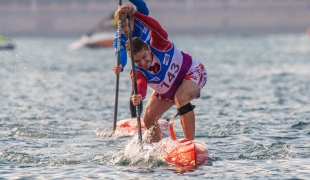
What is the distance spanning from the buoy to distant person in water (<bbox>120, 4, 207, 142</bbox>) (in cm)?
35

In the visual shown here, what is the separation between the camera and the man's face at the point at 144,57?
11833mm

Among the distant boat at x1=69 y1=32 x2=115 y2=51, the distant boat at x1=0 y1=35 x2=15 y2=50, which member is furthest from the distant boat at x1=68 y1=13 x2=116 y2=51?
the distant boat at x1=0 y1=35 x2=15 y2=50

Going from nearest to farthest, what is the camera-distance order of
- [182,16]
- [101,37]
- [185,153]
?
[185,153] → [101,37] → [182,16]

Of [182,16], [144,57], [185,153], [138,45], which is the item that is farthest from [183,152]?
[182,16]

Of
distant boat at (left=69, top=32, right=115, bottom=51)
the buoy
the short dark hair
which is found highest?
distant boat at (left=69, top=32, right=115, bottom=51)

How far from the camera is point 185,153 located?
1180cm

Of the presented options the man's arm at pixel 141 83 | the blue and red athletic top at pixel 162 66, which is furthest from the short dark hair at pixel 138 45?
the man's arm at pixel 141 83

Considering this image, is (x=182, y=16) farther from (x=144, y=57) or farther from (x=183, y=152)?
(x=183, y=152)

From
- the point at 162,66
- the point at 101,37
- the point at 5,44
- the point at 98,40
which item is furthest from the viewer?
the point at 98,40

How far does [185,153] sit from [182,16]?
5142 inches

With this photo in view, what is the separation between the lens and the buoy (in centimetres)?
1176

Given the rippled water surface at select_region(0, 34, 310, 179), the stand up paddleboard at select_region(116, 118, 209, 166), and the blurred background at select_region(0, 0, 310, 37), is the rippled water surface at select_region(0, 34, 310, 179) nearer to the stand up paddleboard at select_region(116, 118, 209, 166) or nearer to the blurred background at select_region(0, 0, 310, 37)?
the stand up paddleboard at select_region(116, 118, 209, 166)

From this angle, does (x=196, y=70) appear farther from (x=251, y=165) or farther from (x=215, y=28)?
(x=215, y=28)

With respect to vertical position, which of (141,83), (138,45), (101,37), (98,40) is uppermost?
(101,37)
